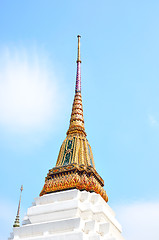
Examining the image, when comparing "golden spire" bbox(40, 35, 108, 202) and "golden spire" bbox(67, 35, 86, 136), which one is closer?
"golden spire" bbox(40, 35, 108, 202)

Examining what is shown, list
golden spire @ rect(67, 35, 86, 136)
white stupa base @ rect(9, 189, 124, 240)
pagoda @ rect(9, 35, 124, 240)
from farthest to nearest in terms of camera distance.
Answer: golden spire @ rect(67, 35, 86, 136)
pagoda @ rect(9, 35, 124, 240)
white stupa base @ rect(9, 189, 124, 240)

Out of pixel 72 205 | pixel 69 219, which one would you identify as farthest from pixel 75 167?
pixel 69 219

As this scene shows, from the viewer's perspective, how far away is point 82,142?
662 inches

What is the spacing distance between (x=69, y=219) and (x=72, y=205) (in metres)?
0.98

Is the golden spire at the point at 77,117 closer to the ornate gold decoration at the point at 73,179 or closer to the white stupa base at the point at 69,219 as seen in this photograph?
the ornate gold decoration at the point at 73,179

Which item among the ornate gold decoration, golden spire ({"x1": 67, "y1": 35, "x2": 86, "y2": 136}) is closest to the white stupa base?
the ornate gold decoration

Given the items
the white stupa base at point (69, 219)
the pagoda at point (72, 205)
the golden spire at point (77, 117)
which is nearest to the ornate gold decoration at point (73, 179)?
the pagoda at point (72, 205)

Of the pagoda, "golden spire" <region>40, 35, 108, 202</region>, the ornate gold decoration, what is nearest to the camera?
the pagoda

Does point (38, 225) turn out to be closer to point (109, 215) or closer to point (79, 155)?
point (109, 215)

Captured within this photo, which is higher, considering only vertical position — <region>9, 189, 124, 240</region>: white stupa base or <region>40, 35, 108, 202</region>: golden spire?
<region>40, 35, 108, 202</region>: golden spire

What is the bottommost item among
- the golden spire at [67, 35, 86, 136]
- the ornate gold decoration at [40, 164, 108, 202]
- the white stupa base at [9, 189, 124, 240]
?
the white stupa base at [9, 189, 124, 240]

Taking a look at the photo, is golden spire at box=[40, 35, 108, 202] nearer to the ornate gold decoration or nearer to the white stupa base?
the ornate gold decoration

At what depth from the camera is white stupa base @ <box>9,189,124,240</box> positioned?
39.9 feet

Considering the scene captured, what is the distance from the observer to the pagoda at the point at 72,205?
486 inches
